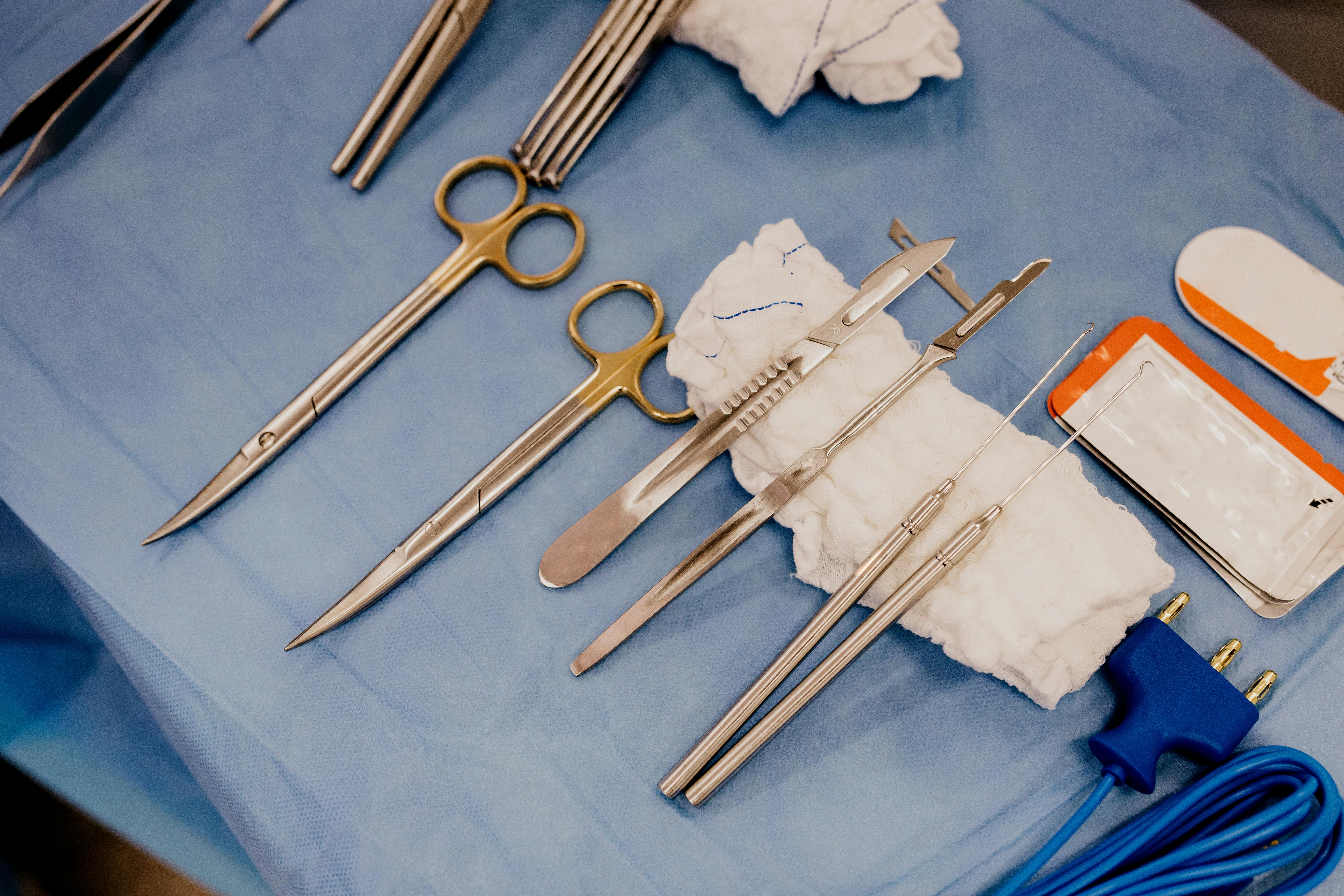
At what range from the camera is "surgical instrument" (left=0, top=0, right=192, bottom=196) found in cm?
80

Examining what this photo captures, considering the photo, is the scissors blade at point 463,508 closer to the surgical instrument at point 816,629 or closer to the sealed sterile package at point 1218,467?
the surgical instrument at point 816,629

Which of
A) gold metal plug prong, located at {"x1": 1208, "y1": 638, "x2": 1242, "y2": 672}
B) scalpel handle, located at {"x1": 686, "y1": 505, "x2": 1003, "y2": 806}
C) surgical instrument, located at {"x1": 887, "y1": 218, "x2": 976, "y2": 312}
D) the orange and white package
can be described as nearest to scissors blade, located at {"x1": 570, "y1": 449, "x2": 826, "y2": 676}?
scalpel handle, located at {"x1": 686, "y1": 505, "x2": 1003, "y2": 806}

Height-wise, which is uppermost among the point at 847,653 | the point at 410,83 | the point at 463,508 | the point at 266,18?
the point at 266,18

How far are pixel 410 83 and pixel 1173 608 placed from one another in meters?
0.95

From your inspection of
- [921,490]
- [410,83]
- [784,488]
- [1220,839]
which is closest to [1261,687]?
[1220,839]

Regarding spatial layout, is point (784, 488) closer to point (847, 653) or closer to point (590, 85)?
point (847, 653)

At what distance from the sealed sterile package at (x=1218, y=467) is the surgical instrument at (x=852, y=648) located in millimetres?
154

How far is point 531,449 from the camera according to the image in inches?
28.6

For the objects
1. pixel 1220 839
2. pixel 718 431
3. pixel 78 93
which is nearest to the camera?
pixel 1220 839

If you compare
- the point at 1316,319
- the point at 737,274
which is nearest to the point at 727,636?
the point at 737,274

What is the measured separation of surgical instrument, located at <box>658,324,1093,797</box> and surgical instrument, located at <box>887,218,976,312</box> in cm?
20

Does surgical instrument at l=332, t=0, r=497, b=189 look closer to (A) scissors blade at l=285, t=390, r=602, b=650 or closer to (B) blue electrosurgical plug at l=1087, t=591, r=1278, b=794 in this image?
(A) scissors blade at l=285, t=390, r=602, b=650

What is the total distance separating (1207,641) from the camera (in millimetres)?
713

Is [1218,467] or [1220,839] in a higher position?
[1218,467]
